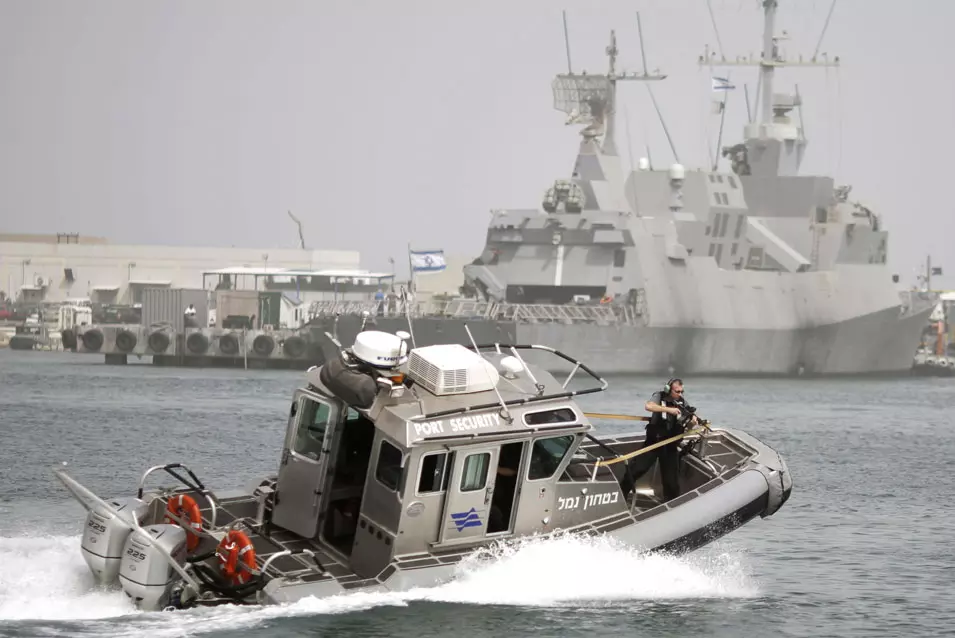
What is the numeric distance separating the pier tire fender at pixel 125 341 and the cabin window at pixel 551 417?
174 feet

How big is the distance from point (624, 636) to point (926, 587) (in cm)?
507

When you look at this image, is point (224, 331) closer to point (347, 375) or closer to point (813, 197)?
point (813, 197)

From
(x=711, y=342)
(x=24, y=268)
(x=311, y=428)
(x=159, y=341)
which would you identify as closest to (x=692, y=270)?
(x=711, y=342)

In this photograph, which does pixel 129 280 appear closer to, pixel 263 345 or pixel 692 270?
pixel 263 345

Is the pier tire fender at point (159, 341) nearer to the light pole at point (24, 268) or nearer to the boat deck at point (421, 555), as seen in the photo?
the light pole at point (24, 268)

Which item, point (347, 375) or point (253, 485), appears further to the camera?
point (253, 485)

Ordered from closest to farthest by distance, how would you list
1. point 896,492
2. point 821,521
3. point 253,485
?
1. point 253,485
2. point 821,521
3. point 896,492

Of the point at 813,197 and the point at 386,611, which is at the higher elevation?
the point at 813,197

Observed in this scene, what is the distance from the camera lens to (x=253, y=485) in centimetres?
1591

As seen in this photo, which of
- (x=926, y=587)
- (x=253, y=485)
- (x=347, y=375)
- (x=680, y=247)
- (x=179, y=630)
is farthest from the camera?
(x=680, y=247)

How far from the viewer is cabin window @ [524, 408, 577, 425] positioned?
46.3 feet

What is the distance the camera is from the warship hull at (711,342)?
183 ft

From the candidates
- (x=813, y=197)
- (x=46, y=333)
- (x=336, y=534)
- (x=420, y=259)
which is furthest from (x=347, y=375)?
(x=46, y=333)

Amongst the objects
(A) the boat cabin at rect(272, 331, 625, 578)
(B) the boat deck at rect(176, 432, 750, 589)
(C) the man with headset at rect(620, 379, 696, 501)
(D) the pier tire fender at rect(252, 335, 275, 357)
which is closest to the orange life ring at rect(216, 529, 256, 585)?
(B) the boat deck at rect(176, 432, 750, 589)
